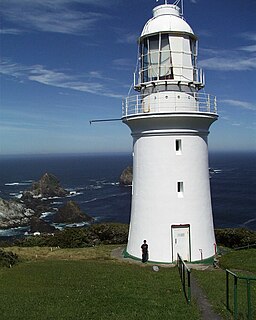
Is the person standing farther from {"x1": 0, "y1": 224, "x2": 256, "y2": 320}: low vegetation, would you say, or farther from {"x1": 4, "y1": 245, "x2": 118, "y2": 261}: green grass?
{"x1": 4, "y1": 245, "x2": 118, "y2": 261}: green grass

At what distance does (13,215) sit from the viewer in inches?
2087

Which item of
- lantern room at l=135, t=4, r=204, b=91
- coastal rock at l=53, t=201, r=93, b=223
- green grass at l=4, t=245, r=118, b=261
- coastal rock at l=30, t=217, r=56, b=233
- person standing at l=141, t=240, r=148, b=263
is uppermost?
lantern room at l=135, t=4, r=204, b=91

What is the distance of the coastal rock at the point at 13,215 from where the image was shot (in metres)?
50.5

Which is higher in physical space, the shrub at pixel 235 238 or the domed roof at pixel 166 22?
the domed roof at pixel 166 22

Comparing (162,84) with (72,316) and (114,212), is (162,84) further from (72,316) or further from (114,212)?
(114,212)

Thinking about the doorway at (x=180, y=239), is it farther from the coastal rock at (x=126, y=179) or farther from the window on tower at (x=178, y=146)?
the coastal rock at (x=126, y=179)

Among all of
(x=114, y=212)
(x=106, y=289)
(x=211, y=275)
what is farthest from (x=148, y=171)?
(x=114, y=212)

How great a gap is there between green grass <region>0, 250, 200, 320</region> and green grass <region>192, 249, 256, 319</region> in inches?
27.6

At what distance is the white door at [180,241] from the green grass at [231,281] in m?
1.43

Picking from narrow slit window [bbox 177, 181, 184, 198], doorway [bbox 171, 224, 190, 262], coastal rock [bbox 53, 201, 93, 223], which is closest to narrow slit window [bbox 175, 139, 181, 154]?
narrow slit window [bbox 177, 181, 184, 198]

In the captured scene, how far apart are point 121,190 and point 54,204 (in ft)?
60.4

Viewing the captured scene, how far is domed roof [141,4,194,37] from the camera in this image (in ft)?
46.2

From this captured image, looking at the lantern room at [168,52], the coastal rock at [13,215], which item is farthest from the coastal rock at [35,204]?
the lantern room at [168,52]

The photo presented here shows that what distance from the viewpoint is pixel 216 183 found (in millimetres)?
89125
